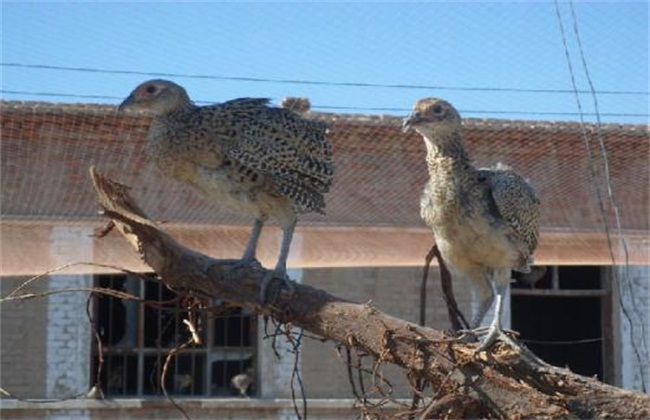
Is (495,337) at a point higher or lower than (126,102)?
lower

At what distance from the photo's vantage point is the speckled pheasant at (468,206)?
5.48 m

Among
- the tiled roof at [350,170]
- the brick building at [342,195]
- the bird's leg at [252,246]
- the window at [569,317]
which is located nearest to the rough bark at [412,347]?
the bird's leg at [252,246]

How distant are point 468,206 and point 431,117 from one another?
0.37m

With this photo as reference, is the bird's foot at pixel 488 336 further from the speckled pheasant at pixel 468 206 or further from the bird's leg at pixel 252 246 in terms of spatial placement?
the bird's leg at pixel 252 246

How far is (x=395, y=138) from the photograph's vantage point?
27.5 feet

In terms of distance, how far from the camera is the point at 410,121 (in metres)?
5.34

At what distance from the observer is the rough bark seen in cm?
437

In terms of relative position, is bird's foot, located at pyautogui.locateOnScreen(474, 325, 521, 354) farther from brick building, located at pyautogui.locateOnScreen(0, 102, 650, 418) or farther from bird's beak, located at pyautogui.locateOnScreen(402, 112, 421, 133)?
brick building, located at pyautogui.locateOnScreen(0, 102, 650, 418)

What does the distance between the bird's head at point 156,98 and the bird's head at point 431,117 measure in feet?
3.02

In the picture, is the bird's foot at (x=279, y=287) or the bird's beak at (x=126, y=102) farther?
the bird's beak at (x=126, y=102)

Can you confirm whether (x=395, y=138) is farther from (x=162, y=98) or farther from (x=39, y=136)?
(x=162, y=98)

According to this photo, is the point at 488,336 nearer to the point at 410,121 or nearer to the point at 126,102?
the point at 410,121

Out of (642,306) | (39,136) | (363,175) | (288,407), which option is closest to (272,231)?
(363,175)

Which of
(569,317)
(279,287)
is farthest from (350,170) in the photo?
(569,317)
